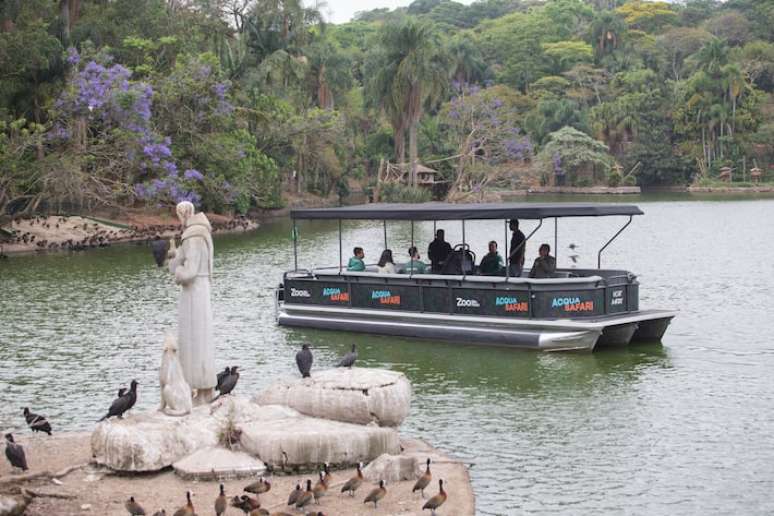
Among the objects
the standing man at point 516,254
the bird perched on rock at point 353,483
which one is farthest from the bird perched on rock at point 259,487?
the standing man at point 516,254

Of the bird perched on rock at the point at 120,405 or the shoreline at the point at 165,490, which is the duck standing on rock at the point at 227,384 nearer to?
the bird perched on rock at the point at 120,405

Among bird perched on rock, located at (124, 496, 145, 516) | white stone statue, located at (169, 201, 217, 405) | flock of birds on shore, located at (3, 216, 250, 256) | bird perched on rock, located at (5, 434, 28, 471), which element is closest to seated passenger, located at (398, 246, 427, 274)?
white stone statue, located at (169, 201, 217, 405)

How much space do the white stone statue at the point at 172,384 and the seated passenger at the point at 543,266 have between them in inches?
376

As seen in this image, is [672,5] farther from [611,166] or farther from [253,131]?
[253,131]

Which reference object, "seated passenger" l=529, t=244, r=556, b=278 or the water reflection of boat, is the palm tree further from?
"seated passenger" l=529, t=244, r=556, b=278

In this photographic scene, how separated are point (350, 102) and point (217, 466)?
77.1 meters

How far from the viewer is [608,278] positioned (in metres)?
20.3

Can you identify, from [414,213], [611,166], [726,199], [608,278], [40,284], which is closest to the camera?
[608,278]

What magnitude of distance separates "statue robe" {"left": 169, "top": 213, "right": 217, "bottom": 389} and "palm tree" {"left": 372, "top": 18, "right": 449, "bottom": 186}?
5781cm

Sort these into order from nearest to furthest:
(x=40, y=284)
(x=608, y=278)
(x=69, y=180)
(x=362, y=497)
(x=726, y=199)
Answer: (x=362, y=497) → (x=608, y=278) → (x=40, y=284) → (x=69, y=180) → (x=726, y=199)

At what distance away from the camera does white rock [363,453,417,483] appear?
39.3 feet

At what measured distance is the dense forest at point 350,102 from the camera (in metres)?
42.6

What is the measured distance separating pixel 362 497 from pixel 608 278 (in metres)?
10.0

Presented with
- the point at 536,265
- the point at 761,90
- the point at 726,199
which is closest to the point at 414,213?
the point at 536,265
